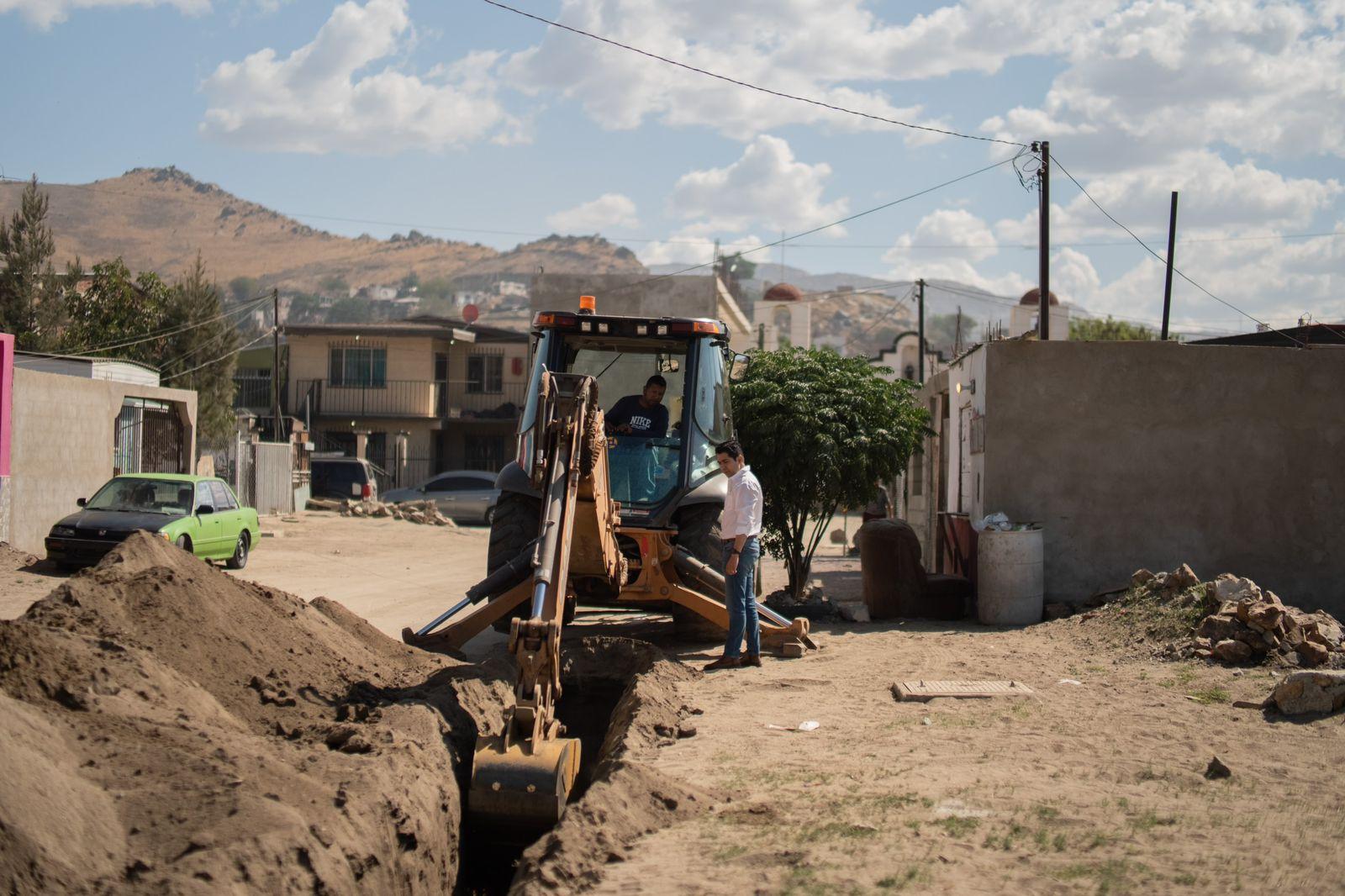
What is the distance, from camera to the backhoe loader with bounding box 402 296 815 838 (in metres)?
8.72

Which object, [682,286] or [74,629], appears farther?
[682,286]

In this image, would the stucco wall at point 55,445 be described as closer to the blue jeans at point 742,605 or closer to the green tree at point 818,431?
the green tree at point 818,431

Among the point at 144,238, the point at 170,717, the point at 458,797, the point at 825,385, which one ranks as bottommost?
the point at 458,797

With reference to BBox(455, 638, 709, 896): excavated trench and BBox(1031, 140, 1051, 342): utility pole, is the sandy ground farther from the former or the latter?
BBox(1031, 140, 1051, 342): utility pole

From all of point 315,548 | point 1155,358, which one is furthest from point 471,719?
point 315,548

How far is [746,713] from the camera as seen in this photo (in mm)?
8719

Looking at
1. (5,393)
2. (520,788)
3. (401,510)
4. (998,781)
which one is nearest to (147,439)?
(5,393)

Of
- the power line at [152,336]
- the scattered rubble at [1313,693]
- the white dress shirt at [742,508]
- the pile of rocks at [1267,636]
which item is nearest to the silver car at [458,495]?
the power line at [152,336]

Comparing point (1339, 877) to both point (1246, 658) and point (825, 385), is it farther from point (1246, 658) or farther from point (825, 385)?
point (825, 385)

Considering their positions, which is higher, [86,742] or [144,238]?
[144,238]

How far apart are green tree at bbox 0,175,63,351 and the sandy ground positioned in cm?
2795

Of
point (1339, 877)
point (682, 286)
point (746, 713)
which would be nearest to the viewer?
point (1339, 877)

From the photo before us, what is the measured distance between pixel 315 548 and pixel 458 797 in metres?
18.7

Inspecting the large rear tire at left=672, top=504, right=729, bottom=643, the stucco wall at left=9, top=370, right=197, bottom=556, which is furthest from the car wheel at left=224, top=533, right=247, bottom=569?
the large rear tire at left=672, top=504, right=729, bottom=643
